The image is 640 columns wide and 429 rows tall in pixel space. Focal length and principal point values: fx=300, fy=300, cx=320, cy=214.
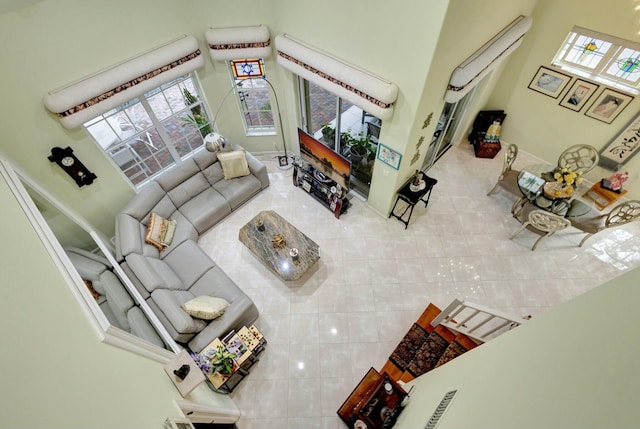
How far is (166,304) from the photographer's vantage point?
4070mm

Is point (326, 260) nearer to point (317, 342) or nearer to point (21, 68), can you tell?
point (317, 342)

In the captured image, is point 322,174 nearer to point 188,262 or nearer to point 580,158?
point 188,262

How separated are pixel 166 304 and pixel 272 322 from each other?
1551 millimetres

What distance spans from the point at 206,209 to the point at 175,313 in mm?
2107

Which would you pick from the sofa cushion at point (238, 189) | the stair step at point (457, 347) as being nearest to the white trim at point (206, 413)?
the stair step at point (457, 347)

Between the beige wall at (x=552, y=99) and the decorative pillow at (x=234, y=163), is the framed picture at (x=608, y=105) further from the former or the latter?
the decorative pillow at (x=234, y=163)

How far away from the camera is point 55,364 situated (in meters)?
1.32

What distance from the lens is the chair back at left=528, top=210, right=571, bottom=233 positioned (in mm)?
4742

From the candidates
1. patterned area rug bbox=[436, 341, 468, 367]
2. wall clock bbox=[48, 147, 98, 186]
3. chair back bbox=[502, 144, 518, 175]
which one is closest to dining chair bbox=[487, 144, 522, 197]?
chair back bbox=[502, 144, 518, 175]

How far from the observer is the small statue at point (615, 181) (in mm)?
5332

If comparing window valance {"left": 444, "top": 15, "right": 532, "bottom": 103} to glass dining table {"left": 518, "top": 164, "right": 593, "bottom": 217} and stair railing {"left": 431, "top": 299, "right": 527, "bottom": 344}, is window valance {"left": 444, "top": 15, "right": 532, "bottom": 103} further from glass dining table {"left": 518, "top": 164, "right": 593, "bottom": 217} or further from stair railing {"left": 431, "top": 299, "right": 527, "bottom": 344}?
stair railing {"left": 431, "top": 299, "right": 527, "bottom": 344}

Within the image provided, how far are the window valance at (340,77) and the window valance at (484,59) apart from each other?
2.81 ft

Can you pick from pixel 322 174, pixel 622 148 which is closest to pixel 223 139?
pixel 322 174

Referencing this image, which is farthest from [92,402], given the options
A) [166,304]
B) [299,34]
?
[299,34]
